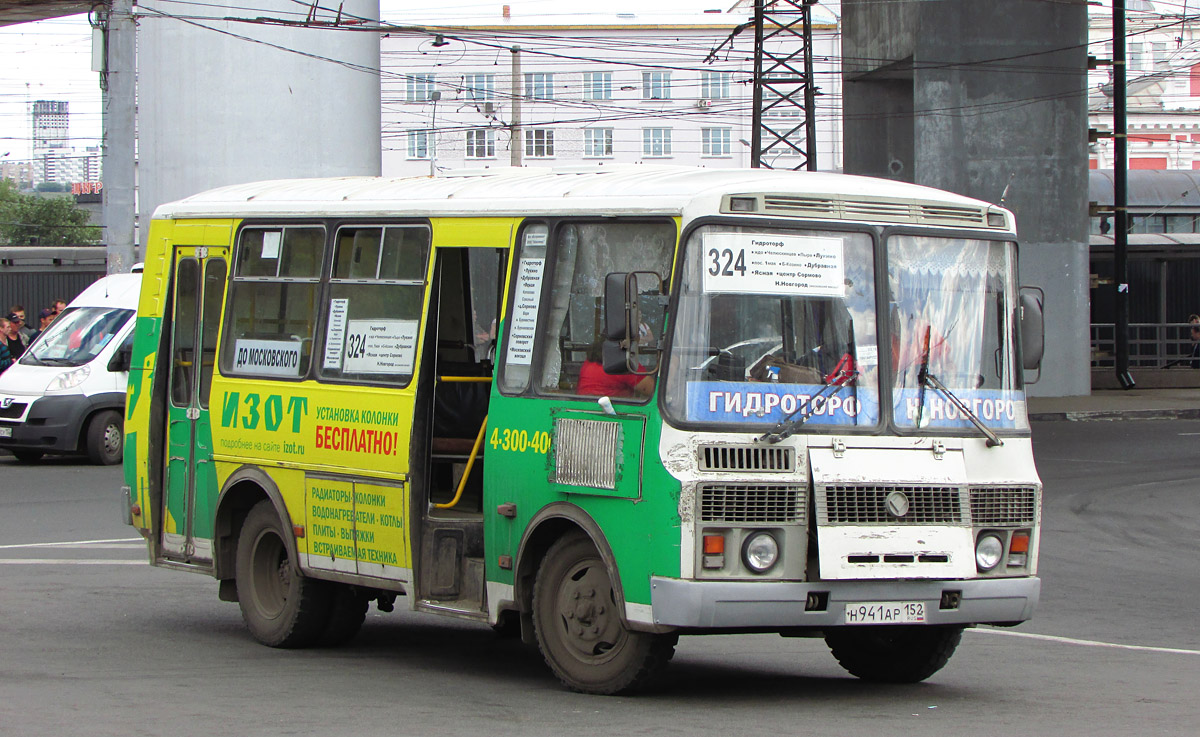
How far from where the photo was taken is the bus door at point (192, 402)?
10273mm

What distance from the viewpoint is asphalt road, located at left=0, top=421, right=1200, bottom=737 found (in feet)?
24.0

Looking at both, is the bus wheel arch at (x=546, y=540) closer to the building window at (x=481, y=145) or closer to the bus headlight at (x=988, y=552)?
the bus headlight at (x=988, y=552)

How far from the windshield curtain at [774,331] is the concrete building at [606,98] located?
7293 centimetres

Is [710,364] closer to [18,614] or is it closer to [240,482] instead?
[240,482]

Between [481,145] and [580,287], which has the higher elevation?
[481,145]

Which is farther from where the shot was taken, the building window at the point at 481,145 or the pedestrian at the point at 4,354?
the building window at the point at 481,145

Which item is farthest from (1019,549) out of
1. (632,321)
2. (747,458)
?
(632,321)

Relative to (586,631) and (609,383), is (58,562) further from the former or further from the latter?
(609,383)

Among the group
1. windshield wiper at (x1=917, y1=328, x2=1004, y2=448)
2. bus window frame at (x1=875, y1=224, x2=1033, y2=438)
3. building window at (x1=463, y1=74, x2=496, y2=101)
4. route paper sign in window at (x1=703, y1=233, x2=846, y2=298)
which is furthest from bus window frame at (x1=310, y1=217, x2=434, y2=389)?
building window at (x1=463, y1=74, x2=496, y2=101)

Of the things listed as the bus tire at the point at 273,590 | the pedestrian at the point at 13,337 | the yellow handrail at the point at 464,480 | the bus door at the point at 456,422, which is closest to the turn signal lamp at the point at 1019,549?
the bus door at the point at 456,422

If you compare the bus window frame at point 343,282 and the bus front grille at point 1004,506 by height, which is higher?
the bus window frame at point 343,282

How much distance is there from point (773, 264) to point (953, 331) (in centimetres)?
105

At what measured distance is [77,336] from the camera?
21.8 m

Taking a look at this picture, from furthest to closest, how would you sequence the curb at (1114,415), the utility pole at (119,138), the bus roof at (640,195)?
1. the curb at (1114,415)
2. the utility pole at (119,138)
3. the bus roof at (640,195)
